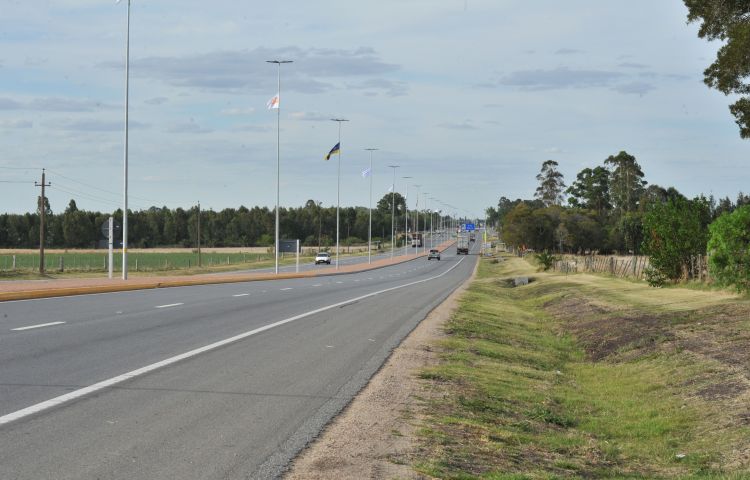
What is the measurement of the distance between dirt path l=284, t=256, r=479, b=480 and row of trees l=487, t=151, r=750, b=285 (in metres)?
17.0

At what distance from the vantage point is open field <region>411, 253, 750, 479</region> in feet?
28.3

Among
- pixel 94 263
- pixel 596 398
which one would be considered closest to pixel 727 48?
pixel 596 398

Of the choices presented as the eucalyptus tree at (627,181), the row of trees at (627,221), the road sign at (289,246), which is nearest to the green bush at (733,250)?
the row of trees at (627,221)

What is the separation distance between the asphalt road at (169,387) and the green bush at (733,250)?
10.3m

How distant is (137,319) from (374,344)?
563cm

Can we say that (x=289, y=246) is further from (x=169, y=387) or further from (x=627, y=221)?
(x=169, y=387)

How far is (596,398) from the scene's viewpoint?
14133 millimetres

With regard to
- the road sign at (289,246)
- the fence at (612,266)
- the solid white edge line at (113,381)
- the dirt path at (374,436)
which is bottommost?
the dirt path at (374,436)

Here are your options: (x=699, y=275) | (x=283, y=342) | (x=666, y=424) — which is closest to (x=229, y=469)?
(x=666, y=424)

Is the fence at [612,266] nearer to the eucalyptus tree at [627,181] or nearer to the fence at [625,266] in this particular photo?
the fence at [625,266]

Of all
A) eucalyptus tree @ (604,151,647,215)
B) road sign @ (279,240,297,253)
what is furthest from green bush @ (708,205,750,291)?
eucalyptus tree @ (604,151,647,215)

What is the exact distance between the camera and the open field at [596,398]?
28.3 feet

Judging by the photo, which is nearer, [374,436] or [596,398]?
[374,436]

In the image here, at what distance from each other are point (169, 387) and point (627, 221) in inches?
4182
